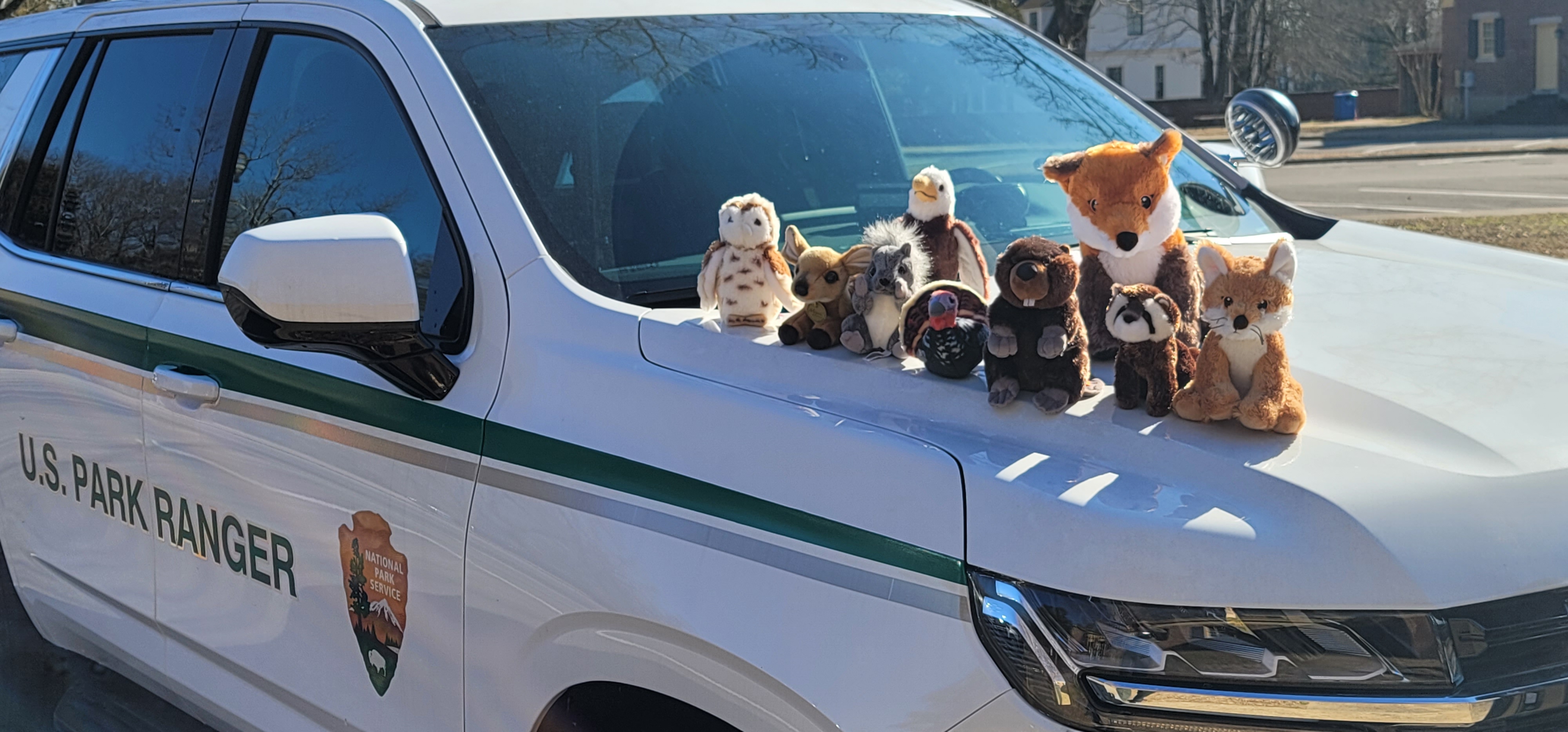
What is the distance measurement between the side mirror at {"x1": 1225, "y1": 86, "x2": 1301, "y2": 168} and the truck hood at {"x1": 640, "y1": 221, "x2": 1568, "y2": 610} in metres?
1.85

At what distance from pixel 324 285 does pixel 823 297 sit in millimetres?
741

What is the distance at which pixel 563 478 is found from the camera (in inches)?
80.4

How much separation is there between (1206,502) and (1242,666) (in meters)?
0.18

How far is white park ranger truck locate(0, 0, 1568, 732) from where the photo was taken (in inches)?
60.0

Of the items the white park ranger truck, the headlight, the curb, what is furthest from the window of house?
the headlight

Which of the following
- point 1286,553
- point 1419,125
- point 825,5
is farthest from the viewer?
point 1419,125

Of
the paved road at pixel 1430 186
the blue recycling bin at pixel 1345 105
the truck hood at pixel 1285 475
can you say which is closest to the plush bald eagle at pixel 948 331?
the truck hood at pixel 1285 475

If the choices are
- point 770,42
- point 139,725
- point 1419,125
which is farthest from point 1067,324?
point 1419,125

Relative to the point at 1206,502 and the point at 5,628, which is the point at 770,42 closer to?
the point at 1206,502

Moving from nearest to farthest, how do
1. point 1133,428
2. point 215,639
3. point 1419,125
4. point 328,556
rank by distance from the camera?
point 1133,428, point 328,556, point 215,639, point 1419,125

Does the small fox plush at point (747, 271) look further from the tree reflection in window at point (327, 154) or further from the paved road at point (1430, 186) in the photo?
the paved road at point (1430, 186)

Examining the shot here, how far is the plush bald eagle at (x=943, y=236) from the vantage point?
7.06ft

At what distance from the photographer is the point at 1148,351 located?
1743mm

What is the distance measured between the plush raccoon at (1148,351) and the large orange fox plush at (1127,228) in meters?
0.16
